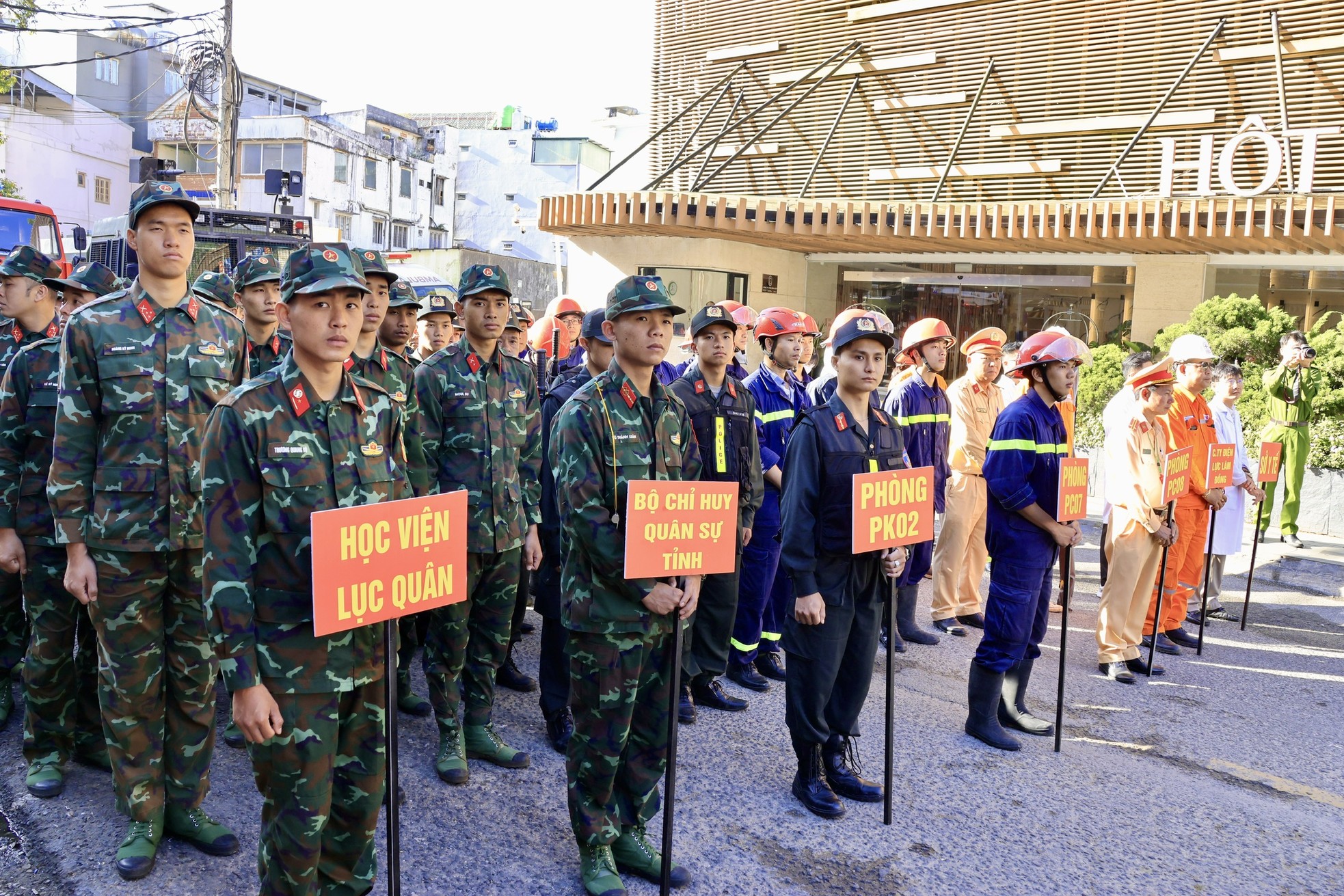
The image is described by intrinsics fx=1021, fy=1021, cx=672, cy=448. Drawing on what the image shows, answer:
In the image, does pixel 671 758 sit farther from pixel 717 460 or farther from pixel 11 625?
pixel 11 625

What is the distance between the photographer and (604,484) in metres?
3.79

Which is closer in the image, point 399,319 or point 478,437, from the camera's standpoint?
point 478,437

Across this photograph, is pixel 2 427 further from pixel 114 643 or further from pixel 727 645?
pixel 727 645

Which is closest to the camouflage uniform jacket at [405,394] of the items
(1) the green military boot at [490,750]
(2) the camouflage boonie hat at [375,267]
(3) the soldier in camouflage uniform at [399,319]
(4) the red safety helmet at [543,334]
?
(2) the camouflage boonie hat at [375,267]

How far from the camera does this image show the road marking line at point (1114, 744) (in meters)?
5.82

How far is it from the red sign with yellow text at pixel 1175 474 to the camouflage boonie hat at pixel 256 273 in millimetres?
5880

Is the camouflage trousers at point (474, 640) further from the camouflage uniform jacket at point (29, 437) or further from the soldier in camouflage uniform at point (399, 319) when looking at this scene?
the camouflage uniform jacket at point (29, 437)

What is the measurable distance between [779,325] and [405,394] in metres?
3.06

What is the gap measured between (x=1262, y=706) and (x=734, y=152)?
16.7 meters

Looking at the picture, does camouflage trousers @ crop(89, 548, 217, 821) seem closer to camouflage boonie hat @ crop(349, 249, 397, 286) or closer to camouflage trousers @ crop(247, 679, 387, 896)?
camouflage trousers @ crop(247, 679, 387, 896)

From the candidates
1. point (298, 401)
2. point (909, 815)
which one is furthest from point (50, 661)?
point (909, 815)

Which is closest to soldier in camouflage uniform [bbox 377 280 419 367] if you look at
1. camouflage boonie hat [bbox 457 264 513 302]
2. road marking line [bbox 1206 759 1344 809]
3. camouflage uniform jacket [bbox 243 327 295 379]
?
camouflage uniform jacket [bbox 243 327 295 379]

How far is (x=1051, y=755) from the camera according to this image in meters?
5.57

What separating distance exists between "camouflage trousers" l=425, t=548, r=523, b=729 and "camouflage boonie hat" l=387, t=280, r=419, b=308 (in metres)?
1.68
